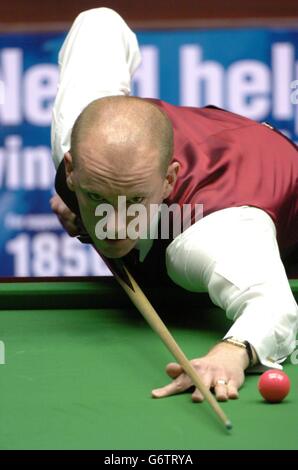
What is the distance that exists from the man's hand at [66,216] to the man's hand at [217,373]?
4.29ft

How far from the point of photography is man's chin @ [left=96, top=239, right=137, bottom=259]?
2945 mm

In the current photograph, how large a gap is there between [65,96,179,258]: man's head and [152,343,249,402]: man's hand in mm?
479

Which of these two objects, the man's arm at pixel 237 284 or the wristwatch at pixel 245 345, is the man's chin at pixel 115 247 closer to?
the man's arm at pixel 237 284

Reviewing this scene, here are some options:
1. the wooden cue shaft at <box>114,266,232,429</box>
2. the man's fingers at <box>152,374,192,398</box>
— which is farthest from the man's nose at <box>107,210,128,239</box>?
the man's fingers at <box>152,374,192,398</box>

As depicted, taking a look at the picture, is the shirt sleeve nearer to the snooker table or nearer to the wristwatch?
the snooker table

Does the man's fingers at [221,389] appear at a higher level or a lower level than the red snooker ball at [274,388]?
lower

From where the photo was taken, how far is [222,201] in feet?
10.3

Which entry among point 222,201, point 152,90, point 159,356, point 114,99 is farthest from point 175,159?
point 152,90

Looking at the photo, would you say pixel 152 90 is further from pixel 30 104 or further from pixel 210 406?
pixel 210 406

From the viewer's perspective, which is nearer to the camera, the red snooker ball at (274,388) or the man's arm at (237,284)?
the red snooker ball at (274,388)

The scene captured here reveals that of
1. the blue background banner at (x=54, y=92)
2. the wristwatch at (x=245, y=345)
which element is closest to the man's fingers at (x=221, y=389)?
the wristwatch at (x=245, y=345)

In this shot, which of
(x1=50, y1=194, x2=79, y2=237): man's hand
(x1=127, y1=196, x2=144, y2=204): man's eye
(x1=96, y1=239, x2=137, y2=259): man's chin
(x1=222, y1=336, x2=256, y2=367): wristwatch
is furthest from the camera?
(x1=50, y1=194, x2=79, y2=237): man's hand

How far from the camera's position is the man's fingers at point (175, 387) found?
7.93 feet

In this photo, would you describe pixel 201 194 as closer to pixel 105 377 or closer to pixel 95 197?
pixel 95 197
